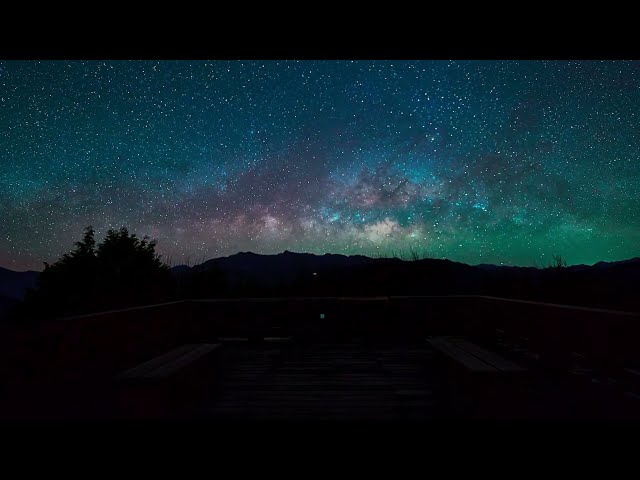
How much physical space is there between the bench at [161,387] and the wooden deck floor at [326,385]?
0.21 metres

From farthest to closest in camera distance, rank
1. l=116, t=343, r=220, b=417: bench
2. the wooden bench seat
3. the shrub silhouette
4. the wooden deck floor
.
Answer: the shrub silhouette, the wooden deck floor, the wooden bench seat, l=116, t=343, r=220, b=417: bench

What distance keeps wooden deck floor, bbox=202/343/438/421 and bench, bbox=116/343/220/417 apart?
208mm

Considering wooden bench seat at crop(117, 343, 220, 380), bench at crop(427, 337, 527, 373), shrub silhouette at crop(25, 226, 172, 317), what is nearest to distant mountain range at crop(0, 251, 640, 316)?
bench at crop(427, 337, 527, 373)

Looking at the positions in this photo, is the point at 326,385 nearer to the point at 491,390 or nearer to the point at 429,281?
the point at 491,390

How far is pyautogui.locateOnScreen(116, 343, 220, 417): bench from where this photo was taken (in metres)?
3.06

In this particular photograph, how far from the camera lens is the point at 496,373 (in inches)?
123

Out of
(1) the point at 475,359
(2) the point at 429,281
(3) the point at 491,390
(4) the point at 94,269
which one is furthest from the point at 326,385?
(4) the point at 94,269

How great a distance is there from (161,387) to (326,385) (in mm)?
1679

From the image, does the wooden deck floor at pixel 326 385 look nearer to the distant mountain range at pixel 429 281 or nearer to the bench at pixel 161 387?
the bench at pixel 161 387

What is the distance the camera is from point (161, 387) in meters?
3.12

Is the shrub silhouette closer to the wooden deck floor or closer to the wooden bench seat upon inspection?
the wooden deck floor
